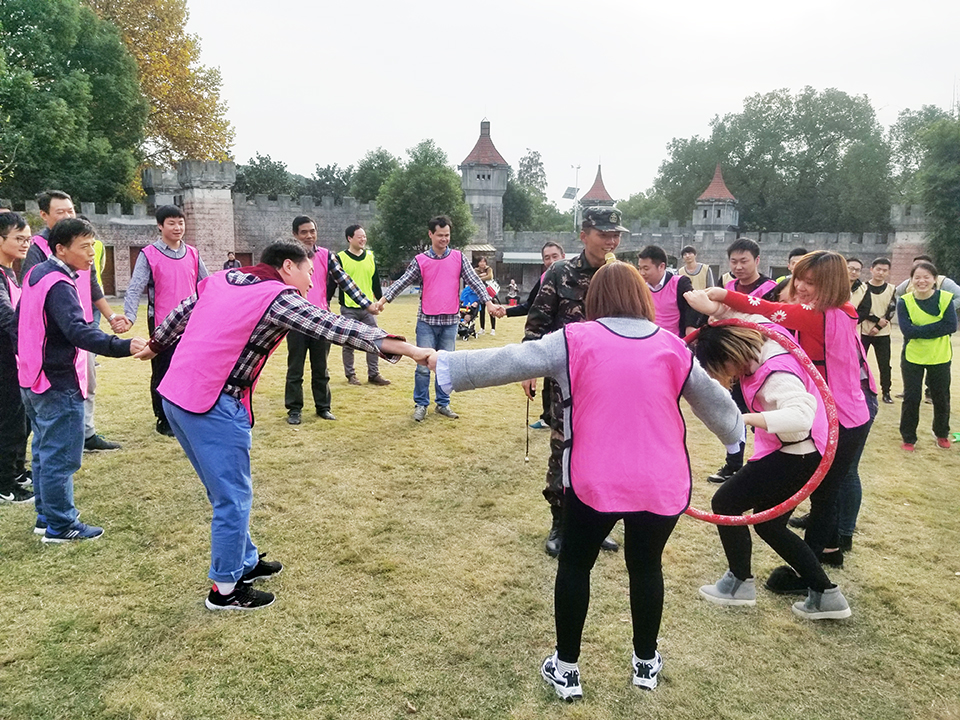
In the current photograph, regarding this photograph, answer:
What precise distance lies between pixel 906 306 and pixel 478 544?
5818 mm

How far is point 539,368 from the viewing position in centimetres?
277

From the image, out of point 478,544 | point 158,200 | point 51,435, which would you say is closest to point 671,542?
point 478,544

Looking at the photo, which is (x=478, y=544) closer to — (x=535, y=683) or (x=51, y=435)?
(x=535, y=683)

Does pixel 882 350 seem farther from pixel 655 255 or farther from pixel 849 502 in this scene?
pixel 849 502

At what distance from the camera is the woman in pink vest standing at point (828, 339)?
3.93 metres

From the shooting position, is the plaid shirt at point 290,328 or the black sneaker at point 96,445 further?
the black sneaker at point 96,445

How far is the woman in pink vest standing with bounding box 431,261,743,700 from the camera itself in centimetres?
271

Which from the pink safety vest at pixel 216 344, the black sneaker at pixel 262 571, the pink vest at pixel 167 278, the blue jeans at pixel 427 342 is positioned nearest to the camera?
the pink safety vest at pixel 216 344

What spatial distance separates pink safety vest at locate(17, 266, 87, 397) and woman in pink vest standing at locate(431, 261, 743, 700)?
306 cm

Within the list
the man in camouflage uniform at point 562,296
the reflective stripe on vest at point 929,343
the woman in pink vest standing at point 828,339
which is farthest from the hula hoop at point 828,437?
the reflective stripe on vest at point 929,343

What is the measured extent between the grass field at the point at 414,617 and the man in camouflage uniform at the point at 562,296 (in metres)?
0.47

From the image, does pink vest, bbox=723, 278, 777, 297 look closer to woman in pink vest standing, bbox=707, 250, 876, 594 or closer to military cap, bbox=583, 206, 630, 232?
woman in pink vest standing, bbox=707, 250, 876, 594

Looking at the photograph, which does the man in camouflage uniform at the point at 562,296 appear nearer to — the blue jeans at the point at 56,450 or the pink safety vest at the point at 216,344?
the pink safety vest at the point at 216,344

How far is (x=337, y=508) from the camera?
5277 mm
